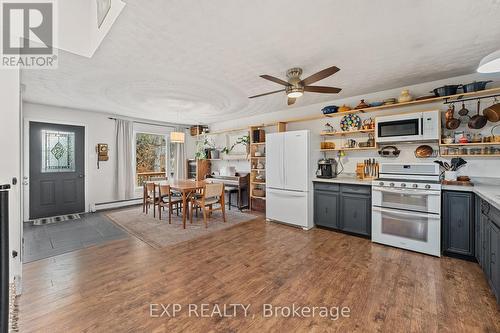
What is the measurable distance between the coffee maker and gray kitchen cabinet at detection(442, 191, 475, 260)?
161 centimetres

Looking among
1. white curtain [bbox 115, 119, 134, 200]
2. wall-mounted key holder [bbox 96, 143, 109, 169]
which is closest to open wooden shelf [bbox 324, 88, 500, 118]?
white curtain [bbox 115, 119, 134, 200]

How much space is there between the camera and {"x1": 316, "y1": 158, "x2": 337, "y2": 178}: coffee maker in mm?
3955

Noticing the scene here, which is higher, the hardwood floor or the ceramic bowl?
the ceramic bowl

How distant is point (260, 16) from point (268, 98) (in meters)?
2.33

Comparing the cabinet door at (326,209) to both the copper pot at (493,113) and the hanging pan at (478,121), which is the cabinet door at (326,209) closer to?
the hanging pan at (478,121)

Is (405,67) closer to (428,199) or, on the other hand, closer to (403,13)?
(403,13)

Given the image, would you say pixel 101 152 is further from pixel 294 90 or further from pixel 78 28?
pixel 294 90

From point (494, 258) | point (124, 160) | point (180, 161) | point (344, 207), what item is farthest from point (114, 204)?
point (494, 258)

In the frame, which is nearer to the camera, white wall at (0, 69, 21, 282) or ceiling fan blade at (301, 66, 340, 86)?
white wall at (0, 69, 21, 282)

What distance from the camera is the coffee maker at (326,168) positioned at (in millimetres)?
3955

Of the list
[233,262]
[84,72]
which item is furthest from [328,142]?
[84,72]

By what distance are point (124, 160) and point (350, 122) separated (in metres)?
5.47

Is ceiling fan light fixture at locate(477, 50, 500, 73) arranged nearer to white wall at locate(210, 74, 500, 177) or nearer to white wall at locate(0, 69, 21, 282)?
white wall at locate(210, 74, 500, 177)

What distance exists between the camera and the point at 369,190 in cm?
334
